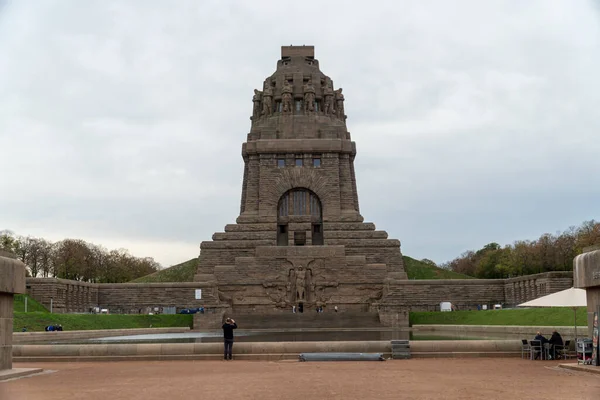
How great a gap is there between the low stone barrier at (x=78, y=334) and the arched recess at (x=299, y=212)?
19.9 metres

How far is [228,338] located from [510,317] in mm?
22586

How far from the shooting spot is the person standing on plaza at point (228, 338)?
1959 centimetres

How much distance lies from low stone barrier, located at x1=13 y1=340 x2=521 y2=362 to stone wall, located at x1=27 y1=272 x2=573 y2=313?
103 ft

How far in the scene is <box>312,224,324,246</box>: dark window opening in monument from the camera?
2464 inches

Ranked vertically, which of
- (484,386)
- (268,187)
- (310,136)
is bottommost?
(484,386)

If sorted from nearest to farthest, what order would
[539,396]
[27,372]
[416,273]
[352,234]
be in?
[539,396] → [27,372] → [352,234] → [416,273]

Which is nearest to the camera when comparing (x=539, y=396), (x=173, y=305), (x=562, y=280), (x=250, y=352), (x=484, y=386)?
(x=539, y=396)

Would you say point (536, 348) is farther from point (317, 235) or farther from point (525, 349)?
point (317, 235)

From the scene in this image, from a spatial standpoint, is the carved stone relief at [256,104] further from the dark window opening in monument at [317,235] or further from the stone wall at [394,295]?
the stone wall at [394,295]

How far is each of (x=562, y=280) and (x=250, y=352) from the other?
3397 centimetres

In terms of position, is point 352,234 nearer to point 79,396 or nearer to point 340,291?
point 340,291

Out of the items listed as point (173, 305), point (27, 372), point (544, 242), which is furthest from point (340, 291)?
point (27, 372)

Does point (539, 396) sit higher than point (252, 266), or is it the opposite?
point (252, 266)

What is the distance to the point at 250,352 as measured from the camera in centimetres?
2058
